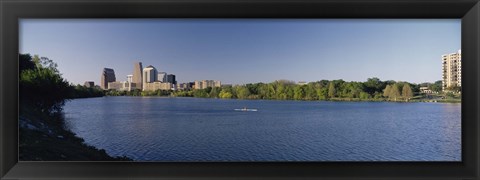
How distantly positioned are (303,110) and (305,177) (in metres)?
7.93

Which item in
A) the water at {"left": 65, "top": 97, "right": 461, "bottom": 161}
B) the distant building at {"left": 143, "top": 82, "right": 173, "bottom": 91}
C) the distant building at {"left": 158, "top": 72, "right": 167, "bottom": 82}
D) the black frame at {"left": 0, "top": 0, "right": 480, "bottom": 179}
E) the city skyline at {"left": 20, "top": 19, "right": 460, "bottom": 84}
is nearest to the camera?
the black frame at {"left": 0, "top": 0, "right": 480, "bottom": 179}

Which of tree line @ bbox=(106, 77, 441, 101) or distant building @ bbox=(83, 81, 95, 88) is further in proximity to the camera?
tree line @ bbox=(106, 77, 441, 101)

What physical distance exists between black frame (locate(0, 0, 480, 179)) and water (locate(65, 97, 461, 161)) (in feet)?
8.72

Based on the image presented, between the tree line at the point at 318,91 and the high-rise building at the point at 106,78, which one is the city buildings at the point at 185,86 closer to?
the tree line at the point at 318,91

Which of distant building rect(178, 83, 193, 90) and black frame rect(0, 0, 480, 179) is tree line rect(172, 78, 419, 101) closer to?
distant building rect(178, 83, 193, 90)

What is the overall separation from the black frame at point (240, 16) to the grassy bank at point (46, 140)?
0.14 m

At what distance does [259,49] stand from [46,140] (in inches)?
177

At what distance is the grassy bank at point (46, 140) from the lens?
140 centimetres

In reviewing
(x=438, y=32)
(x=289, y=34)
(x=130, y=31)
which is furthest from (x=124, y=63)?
(x=438, y=32)

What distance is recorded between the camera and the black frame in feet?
3.74

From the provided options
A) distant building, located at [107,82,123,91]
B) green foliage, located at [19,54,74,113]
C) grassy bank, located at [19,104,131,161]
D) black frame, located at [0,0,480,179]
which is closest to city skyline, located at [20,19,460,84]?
green foliage, located at [19,54,74,113]

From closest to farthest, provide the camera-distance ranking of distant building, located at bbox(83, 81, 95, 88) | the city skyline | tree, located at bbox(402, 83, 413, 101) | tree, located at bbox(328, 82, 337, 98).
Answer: distant building, located at bbox(83, 81, 95, 88), tree, located at bbox(402, 83, 413, 101), the city skyline, tree, located at bbox(328, 82, 337, 98)

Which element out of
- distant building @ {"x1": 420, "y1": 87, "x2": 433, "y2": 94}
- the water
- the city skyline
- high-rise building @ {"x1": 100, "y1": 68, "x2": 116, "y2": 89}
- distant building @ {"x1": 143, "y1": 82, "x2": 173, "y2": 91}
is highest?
the city skyline

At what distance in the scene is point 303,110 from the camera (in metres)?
8.97
